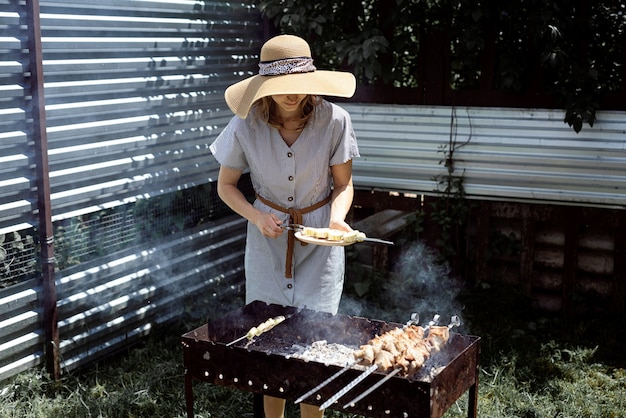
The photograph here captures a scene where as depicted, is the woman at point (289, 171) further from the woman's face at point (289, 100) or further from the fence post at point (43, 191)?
the fence post at point (43, 191)

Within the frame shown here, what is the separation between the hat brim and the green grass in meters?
2.21

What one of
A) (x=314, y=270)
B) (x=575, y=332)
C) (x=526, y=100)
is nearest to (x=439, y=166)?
(x=526, y=100)

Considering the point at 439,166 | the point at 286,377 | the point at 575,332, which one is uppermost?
the point at 439,166

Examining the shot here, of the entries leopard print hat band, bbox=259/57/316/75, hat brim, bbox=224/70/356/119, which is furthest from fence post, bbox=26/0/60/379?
leopard print hat band, bbox=259/57/316/75

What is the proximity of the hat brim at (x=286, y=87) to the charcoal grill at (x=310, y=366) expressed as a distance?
1.17 meters

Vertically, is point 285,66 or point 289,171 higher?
point 285,66

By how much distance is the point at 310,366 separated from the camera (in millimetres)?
3783

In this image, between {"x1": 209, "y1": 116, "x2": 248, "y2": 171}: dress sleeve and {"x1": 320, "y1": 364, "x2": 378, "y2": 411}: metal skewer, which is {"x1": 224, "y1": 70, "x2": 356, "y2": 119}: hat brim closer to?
{"x1": 209, "y1": 116, "x2": 248, "y2": 171}: dress sleeve

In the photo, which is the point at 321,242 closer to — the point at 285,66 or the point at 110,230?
the point at 285,66

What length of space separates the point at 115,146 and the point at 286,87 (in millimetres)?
2249

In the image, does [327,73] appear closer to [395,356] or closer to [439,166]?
[395,356]

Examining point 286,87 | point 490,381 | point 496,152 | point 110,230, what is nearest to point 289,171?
point 286,87

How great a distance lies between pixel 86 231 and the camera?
6.03m

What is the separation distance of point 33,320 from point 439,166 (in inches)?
147
